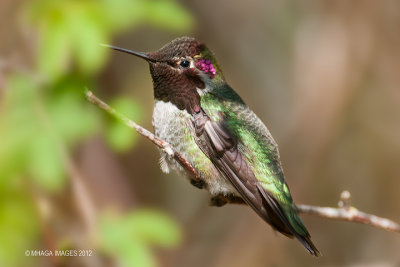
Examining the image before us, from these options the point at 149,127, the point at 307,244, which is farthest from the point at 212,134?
the point at 149,127

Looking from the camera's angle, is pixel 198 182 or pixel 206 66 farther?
pixel 206 66

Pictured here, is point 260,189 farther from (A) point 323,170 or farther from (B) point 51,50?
(A) point 323,170

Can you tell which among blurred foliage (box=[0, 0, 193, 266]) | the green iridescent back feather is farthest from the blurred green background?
the green iridescent back feather

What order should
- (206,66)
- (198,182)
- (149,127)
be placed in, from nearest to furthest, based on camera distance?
(198,182)
(206,66)
(149,127)

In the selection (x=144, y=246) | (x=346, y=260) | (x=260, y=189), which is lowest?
(x=346, y=260)

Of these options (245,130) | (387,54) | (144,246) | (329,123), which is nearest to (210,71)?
(245,130)

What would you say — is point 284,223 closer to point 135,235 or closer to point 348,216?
point 348,216
